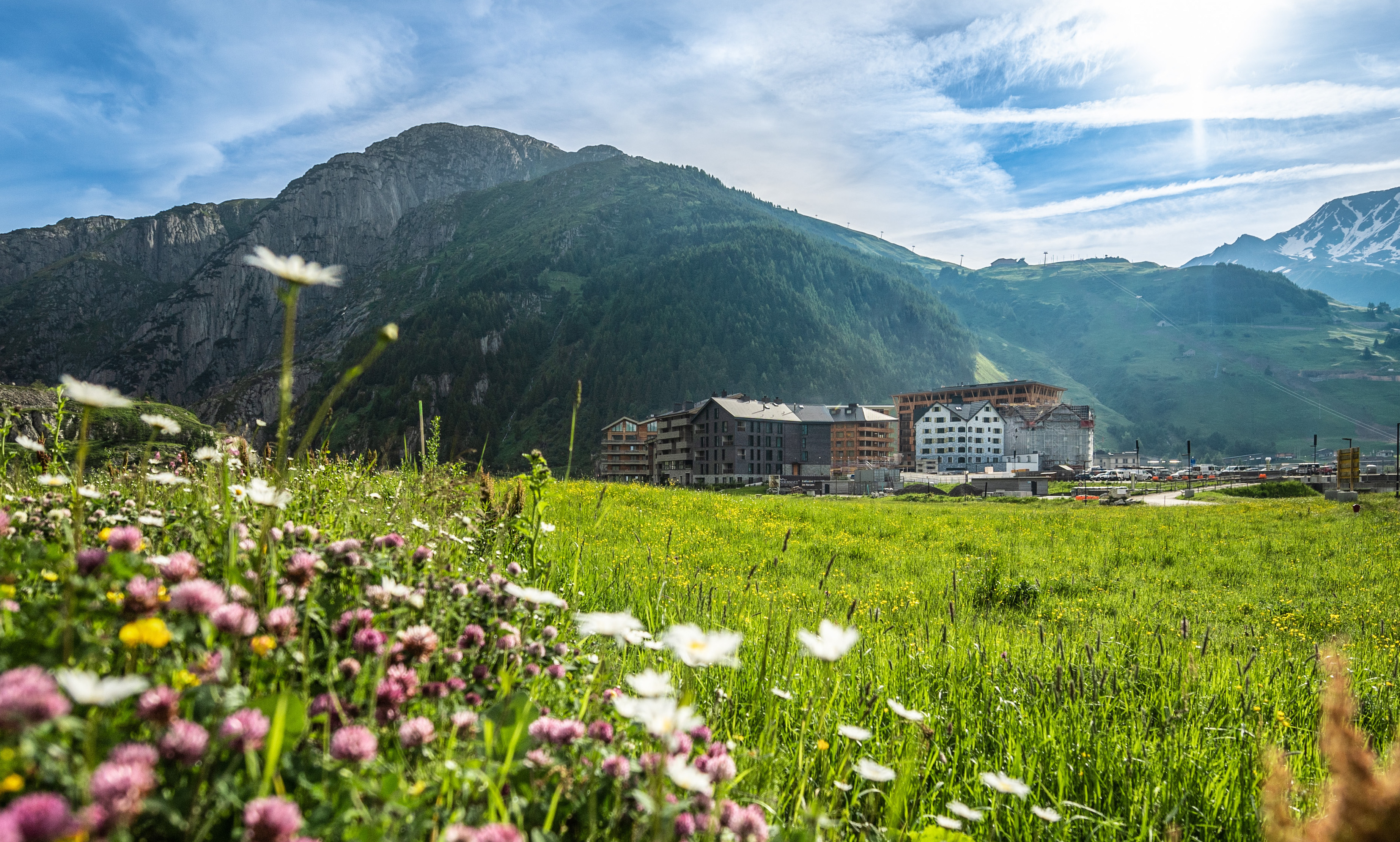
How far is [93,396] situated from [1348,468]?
169 feet

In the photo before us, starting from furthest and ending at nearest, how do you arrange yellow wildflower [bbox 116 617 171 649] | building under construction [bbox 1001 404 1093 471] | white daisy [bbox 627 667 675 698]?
building under construction [bbox 1001 404 1093 471]
white daisy [bbox 627 667 675 698]
yellow wildflower [bbox 116 617 171 649]

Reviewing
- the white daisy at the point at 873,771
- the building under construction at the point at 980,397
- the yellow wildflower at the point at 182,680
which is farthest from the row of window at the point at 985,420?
the yellow wildflower at the point at 182,680

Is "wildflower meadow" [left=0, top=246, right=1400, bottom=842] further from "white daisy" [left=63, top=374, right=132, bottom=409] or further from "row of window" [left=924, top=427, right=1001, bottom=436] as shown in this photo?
"row of window" [left=924, top=427, right=1001, bottom=436]

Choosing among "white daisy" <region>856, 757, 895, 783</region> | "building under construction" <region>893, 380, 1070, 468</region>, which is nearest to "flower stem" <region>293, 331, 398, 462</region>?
"white daisy" <region>856, 757, 895, 783</region>

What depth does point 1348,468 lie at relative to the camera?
37.2m

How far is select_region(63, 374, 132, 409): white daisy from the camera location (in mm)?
1580

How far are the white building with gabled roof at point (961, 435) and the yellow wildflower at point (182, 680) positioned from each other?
122 meters

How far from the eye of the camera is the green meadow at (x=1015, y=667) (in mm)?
3162

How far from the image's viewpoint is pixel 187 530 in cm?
294

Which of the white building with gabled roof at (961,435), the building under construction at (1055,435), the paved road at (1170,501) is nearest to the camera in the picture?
the paved road at (1170,501)

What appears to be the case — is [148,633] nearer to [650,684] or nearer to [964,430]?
[650,684]

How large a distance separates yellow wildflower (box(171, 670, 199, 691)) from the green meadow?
143cm

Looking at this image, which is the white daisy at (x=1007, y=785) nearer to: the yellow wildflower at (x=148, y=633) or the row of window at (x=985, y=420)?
the yellow wildflower at (x=148, y=633)

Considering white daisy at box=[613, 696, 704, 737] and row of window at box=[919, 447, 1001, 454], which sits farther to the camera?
row of window at box=[919, 447, 1001, 454]
